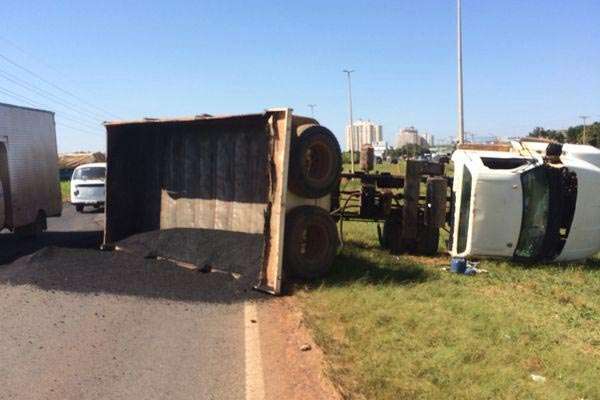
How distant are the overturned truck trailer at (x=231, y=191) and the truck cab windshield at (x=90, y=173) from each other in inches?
527

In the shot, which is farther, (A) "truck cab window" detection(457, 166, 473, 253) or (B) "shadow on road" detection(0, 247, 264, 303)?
(A) "truck cab window" detection(457, 166, 473, 253)

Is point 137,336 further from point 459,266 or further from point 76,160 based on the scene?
point 76,160

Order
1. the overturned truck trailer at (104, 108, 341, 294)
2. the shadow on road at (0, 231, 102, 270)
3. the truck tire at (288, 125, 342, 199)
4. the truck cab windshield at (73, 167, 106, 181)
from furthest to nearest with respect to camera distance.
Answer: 1. the truck cab windshield at (73, 167, 106, 181)
2. the shadow on road at (0, 231, 102, 270)
3. the truck tire at (288, 125, 342, 199)
4. the overturned truck trailer at (104, 108, 341, 294)

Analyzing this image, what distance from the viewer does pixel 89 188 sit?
2662 cm

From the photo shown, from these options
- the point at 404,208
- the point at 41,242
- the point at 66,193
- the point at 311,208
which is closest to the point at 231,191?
the point at 311,208

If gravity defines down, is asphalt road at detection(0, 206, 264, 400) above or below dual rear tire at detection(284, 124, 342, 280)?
below

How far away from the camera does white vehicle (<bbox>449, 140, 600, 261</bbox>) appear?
11.5 m

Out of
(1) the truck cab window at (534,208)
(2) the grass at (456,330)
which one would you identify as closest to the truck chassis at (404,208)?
(2) the grass at (456,330)

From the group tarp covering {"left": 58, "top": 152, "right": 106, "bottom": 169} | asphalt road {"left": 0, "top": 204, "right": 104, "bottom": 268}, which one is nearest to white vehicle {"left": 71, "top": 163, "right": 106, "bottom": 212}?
asphalt road {"left": 0, "top": 204, "right": 104, "bottom": 268}

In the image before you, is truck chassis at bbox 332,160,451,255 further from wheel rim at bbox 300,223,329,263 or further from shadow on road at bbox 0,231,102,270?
shadow on road at bbox 0,231,102,270

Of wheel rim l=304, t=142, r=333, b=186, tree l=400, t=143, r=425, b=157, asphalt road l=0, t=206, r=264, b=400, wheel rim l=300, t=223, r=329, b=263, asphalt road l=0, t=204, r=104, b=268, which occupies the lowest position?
tree l=400, t=143, r=425, b=157

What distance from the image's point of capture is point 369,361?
608 centimetres

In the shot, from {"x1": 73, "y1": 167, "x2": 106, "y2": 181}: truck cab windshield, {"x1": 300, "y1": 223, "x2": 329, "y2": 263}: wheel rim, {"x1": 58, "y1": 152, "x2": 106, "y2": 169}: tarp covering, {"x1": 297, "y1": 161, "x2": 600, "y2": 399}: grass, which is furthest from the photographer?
{"x1": 58, "y1": 152, "x2": 106, "y2": 169}: tarp covering

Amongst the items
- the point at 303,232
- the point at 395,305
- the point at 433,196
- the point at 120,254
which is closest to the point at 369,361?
the point at 395,305
